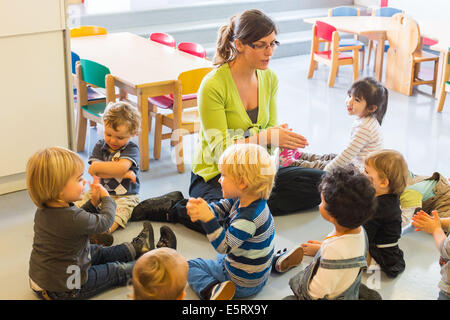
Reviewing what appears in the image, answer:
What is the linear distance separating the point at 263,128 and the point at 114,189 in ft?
2.90

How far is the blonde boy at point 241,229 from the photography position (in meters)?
2.25

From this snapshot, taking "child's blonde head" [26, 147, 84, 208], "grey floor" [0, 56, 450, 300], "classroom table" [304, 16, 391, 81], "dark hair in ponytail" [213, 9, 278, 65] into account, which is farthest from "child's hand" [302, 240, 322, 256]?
"classroom table" [304, 16, 391, 81]

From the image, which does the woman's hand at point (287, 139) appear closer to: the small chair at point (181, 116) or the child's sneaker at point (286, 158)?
the child's sneaker at point (286, 158)

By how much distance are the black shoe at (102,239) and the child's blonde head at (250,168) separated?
2.75 ft

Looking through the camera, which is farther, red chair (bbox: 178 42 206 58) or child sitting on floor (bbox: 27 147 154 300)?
red chair (bbox: 178 42 206 58)

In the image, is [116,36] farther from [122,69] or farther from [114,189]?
[114,189]

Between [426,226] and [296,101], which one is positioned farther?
[296,101]

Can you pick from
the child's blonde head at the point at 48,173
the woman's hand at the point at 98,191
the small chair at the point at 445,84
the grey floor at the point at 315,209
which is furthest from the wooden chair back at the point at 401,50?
the child's blonde head at the point at 48,173

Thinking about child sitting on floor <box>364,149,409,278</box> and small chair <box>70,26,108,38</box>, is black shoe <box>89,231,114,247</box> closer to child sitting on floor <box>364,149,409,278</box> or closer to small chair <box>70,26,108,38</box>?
child sitting on floor <box>364,149,409,278</box>

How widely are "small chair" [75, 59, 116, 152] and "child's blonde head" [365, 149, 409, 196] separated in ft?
6.15

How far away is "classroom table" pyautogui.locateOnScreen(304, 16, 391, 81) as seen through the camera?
5727 mm

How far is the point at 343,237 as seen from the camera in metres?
2.10

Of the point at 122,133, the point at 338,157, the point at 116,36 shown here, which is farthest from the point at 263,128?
the point at 116,36

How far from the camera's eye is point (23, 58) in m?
3.19
